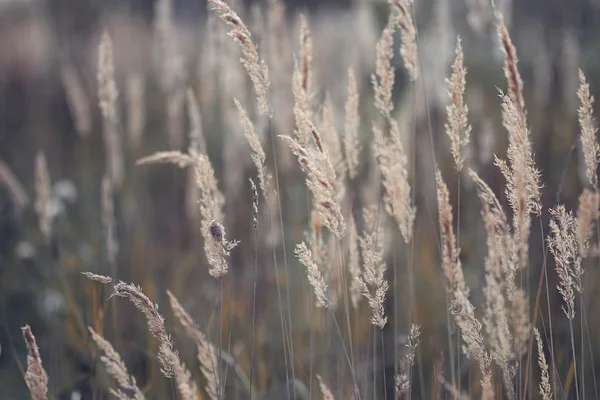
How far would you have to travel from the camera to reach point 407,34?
1.48 m

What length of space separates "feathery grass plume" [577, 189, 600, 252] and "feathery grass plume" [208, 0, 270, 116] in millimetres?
668

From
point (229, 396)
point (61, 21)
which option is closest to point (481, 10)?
point (229, 396)

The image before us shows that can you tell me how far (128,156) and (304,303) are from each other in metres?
2.27

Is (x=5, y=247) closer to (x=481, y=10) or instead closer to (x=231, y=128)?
(x=231, y=128)

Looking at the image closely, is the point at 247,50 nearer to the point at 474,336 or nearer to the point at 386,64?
the point at 386,64

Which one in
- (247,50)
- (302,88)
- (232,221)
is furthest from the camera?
(232,221)

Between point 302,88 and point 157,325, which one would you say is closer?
point 157,325

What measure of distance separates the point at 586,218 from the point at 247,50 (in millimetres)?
765

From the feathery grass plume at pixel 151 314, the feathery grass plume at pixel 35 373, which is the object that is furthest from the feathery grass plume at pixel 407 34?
the feathery grass plume at pixel 35 373

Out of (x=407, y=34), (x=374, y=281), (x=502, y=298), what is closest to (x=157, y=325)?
(x=374, y=281)

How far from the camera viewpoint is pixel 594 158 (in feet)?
4.30

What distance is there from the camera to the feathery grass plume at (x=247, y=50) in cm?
128

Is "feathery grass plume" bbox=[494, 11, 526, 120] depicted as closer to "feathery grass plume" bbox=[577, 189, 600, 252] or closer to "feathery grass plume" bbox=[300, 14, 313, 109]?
"feathery grass plume" bbox=[577, 189, 600, 252]

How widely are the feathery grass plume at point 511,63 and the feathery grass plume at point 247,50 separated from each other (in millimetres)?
454
